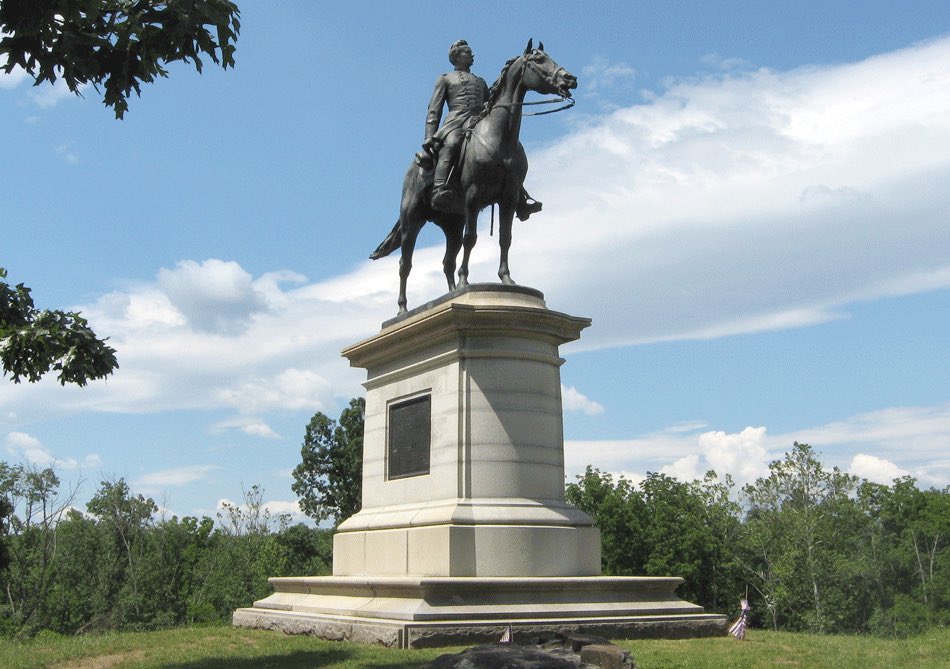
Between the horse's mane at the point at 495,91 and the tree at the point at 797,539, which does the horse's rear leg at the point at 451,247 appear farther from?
the tree at the point at 797,539

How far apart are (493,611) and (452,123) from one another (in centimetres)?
842

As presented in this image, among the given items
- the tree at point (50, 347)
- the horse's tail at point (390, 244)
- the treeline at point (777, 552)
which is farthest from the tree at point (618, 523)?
the tree at point (50, 347)

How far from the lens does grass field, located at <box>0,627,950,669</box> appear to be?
11258 millimetres

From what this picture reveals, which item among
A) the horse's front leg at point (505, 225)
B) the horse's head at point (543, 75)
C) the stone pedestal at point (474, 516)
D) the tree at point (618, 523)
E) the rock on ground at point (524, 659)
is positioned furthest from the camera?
the tree at point (618, 523)

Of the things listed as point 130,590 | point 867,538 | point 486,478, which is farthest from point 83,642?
point 867,538

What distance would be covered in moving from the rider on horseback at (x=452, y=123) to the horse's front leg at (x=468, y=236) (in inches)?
25.2

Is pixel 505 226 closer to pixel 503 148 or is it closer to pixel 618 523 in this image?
pixel 503 148

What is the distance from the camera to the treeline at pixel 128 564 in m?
53.7

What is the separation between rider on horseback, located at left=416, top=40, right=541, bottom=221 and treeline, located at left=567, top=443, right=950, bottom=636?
30496mm

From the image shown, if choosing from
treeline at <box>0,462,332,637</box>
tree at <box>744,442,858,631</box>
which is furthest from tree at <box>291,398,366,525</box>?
tree at <box>744,442,858,631</box>

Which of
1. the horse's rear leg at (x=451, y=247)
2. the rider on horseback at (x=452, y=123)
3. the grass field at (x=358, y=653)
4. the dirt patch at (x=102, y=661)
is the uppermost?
the rider on horseback at (x=452, y=123)

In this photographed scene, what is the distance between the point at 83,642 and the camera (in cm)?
1559

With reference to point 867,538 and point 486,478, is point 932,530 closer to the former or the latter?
point 867,538

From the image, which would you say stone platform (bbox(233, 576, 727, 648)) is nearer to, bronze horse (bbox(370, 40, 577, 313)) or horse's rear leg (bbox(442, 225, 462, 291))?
bronze horse (bbox(370, 40, 577, 313))
